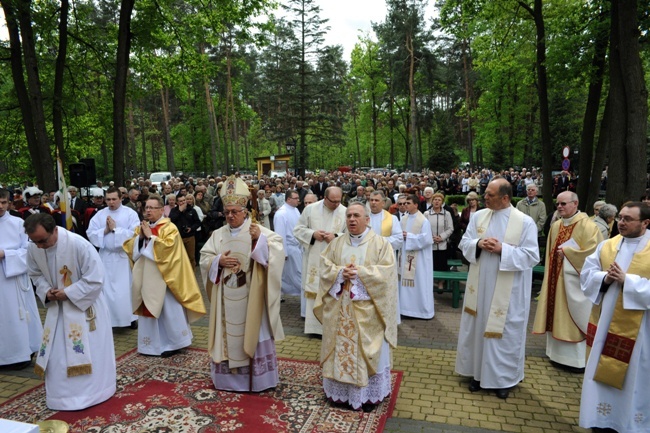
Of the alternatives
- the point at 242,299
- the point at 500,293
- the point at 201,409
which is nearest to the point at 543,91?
the point at 500,293

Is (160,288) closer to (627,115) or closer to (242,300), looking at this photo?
(242,300)

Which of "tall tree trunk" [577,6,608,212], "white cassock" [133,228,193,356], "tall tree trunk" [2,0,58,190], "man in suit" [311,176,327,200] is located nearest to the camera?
"white cassock" [133,228,193,356]

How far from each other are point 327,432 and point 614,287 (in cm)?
305

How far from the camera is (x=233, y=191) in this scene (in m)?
5.38

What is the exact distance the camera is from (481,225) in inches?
221

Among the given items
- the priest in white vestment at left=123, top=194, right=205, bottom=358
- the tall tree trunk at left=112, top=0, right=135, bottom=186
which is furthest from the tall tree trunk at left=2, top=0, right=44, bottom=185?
the priest in white vestment at left=123, top=194, right=205, bottom=358

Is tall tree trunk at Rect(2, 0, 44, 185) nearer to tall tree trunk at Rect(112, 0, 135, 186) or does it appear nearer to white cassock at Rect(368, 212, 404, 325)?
tall tree trunk at Rect(112, 0, 135, 186)

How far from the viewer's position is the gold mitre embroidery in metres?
5.37

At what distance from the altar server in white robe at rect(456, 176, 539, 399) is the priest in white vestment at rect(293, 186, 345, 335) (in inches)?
94.5

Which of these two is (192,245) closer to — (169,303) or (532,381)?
(169,303)

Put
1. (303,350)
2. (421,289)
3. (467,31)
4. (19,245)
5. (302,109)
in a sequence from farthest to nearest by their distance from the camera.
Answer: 1. (302,109)
2. (467,31)
3. (421,289)
4. (303,350)
5. (19,245)

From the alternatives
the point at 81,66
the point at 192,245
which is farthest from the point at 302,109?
the point at 192,245

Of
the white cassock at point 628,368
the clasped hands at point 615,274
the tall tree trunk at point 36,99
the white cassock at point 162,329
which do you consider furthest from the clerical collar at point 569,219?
the tall tree trunk at point 36,99

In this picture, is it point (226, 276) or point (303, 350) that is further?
point (303, 350)
